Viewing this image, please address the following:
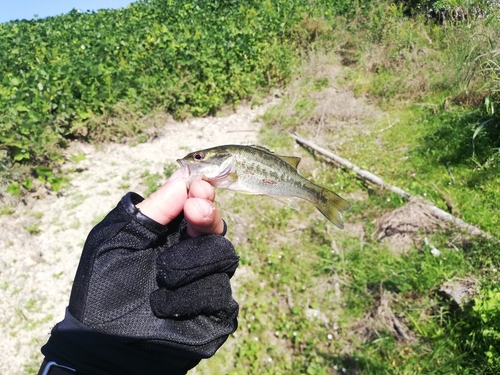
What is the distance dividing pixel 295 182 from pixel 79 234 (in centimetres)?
446

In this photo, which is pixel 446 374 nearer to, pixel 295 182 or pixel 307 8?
pixel 295 182

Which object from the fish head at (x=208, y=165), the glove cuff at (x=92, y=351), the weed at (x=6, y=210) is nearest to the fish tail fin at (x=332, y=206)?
the fish head at (x=208, y=165)

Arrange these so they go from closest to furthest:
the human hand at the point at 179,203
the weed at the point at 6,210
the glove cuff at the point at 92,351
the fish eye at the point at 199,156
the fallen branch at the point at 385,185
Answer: the glove cuff at the point at 92,351
the human hand at the point at 179,203
the fish eye at the point at 199,156
the fallen branch at the point at 385,185
the weed at the point at 6,210

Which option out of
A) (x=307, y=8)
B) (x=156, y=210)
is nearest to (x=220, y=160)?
(x=156, y=210)

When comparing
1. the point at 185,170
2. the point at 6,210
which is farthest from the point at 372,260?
the point at 6,210

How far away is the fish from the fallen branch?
3.62 m

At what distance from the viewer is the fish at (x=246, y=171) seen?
2322 mm

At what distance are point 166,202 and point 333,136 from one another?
6634 mm

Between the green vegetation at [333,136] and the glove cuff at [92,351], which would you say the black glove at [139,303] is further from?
the green vegetation at [333,136]

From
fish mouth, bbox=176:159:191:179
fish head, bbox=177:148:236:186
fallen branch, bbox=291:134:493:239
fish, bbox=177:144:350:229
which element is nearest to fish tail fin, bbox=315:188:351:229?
fish, bbox=177:144:350:229

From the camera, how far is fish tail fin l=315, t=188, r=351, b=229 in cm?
296

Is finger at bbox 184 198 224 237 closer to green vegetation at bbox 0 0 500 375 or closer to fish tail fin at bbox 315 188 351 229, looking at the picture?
fish tail fin at bbox 315 188 351 229

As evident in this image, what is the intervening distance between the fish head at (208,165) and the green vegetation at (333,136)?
2.97 metres

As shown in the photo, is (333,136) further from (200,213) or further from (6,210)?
(200,213)
